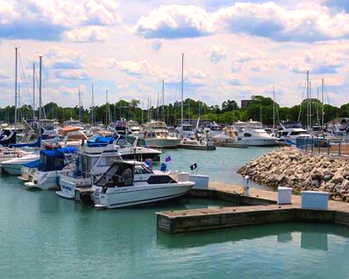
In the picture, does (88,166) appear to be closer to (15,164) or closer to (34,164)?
(34,164)

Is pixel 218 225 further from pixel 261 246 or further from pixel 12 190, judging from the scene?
pixel 12 190

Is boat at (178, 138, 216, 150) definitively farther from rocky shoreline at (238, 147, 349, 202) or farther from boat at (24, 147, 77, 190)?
boat at (24, 147, 77, 190)

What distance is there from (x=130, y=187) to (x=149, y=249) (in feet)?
27.0

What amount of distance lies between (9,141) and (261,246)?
48352mm

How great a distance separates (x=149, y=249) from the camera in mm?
22938

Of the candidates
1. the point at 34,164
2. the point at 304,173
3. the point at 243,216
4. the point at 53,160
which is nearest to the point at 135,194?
the point at 243,216

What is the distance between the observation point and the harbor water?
65.9 ft

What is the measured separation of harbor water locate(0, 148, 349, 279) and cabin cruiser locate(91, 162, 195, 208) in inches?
25.7

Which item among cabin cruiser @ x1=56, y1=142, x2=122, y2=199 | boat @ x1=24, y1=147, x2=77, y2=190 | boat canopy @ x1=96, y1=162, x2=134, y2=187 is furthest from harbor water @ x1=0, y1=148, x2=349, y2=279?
boat @ x1=24, y1=147, x2=77, y2=190

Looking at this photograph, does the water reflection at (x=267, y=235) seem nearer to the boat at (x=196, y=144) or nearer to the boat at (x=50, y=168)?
the boat at (x=50, y=168)

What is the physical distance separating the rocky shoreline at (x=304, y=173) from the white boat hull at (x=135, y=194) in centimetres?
813

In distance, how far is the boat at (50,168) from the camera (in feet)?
127

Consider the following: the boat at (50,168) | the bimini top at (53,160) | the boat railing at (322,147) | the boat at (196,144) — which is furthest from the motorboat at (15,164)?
the boat at (196,144)

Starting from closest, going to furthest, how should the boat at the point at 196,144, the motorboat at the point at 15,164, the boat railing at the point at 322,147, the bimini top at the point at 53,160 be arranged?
1. the bimini top at the point at 53,160
2. the boat railing at the point at 322,147
3. the motorboat at the point at 15,164
4. the boat at the point at 196,144
